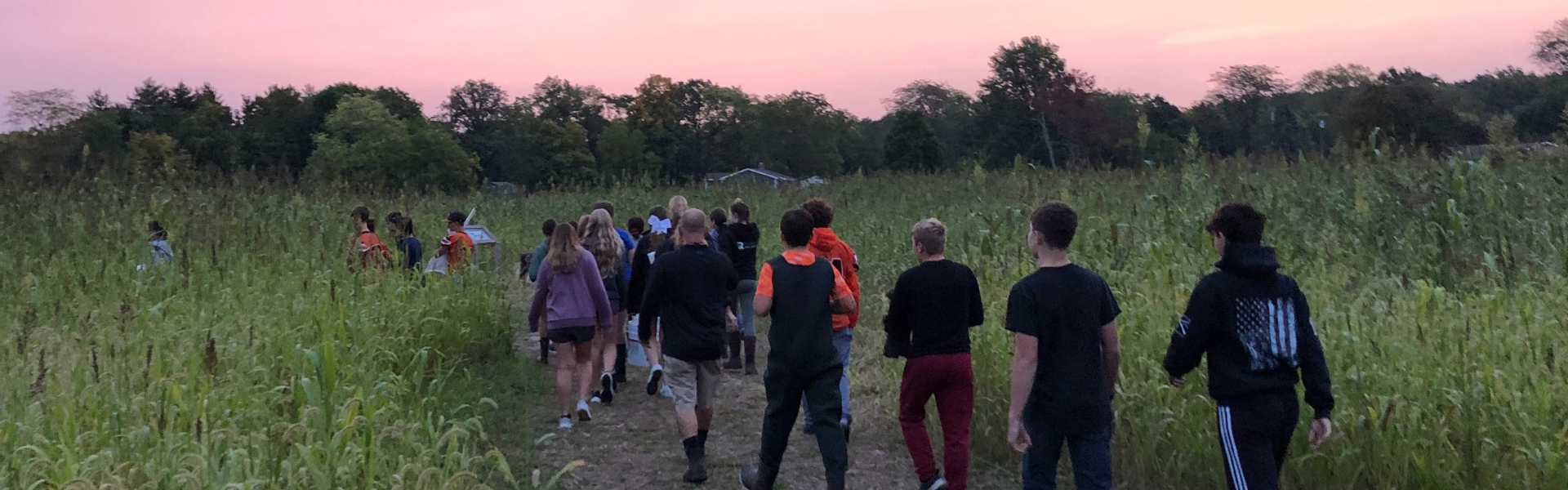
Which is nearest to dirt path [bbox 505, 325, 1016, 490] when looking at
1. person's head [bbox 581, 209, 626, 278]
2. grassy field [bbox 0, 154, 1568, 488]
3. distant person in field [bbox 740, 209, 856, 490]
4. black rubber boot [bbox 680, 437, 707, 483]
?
Answer: black rubber boot [bbox 680, 437, 707, 483]

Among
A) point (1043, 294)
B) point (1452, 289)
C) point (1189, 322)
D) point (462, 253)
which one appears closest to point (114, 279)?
point (462, 253)

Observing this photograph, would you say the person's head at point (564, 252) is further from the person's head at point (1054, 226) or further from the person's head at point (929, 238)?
the person's head at point (1054, 226)

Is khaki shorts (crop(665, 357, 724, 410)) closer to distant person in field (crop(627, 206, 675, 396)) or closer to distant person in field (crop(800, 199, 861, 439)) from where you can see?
distant person in field (crop(627, 206, 675, 396))

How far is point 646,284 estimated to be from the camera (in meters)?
7.11

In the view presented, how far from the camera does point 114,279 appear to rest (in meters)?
7.70

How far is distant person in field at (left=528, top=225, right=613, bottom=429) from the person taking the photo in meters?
7.66

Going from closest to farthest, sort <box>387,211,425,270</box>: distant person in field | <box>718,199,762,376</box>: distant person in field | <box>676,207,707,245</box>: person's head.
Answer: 1. <box>676,207,707,245</box>: person's head
2. <box>718,199,762,376</box>: distant person in field
3. <box>387,211,425,270</box>: distant person in field

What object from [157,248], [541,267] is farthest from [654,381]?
[157,248]

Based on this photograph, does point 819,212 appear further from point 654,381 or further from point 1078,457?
point 1078,457

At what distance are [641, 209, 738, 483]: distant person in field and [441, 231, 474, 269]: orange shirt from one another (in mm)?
4750

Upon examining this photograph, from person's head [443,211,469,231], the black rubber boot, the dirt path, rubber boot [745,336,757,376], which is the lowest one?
rubber boot [745,336,757,376]

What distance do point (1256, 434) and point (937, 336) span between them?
73.5 inches

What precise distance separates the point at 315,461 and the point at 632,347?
5.95 m

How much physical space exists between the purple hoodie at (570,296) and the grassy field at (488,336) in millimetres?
854
